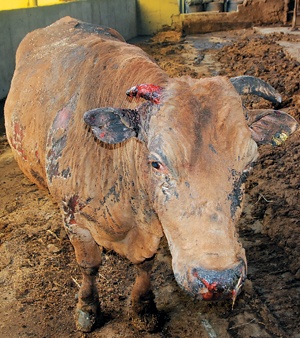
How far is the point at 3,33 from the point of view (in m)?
8.05

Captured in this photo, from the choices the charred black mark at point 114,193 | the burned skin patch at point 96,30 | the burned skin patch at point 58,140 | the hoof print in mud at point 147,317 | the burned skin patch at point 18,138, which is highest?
the burned skin patch at point 96,30

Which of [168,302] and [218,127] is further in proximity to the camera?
[168,302]

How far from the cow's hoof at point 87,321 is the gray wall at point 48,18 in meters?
5.65

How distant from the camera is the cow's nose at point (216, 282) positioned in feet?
6.18

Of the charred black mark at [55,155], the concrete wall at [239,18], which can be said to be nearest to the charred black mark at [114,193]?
the charred black mark at [55,155]

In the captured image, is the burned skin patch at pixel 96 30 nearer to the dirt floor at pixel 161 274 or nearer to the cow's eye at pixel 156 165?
the dirt floor at pixel 161 274

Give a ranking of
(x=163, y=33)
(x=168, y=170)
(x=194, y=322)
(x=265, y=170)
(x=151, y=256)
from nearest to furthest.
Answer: (x=168, y=170) < (x=151, y=256) < (x=194, y=322) < (x=265, y=170) < (x=163, y=33)

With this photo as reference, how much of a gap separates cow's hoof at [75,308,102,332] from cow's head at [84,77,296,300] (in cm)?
126

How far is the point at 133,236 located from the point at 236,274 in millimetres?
1066

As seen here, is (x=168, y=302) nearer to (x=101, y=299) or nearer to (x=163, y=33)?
A: (x=101, y=299)

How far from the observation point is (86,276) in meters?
3.23

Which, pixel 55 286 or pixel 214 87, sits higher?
pixel 214 87

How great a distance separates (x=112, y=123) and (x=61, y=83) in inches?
50.2

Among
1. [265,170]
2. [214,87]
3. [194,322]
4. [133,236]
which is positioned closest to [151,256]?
[133,236]
